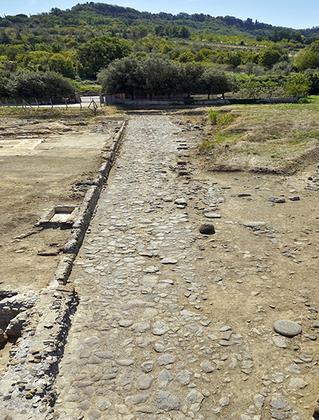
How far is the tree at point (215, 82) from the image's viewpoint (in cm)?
4091

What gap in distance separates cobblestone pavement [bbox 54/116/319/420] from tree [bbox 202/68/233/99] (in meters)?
32.9

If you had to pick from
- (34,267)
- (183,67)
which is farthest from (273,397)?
(183,67)

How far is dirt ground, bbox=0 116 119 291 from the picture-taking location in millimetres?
8727

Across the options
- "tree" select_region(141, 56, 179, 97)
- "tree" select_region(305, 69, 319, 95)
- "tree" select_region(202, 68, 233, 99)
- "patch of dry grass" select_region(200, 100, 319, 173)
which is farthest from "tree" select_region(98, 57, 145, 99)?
"tree" select_region(305, 69, 319, 95)

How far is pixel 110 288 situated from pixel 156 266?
4.01 feet

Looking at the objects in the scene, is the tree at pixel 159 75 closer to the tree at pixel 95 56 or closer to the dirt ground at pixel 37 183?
the dirt ground at pixel 37 183

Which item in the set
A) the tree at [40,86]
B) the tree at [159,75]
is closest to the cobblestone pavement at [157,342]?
the tree at [159,75]

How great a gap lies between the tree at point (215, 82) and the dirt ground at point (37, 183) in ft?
47.7

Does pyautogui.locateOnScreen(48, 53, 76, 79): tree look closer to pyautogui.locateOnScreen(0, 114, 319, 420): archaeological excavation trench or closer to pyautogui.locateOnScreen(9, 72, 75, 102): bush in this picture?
pyautogui.locateOnScreen(9, 72, 75, 102): bush

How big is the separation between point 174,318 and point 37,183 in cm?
952

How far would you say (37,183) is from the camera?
14766 millimetres

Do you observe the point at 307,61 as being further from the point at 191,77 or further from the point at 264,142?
the point at 264,142

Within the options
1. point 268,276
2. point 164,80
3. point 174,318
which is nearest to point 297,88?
point 164,80

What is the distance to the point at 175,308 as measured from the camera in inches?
283
